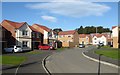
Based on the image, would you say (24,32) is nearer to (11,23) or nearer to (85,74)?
(11,23)

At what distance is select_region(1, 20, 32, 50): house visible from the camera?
62156mm

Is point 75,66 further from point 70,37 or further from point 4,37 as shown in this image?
point 70,37

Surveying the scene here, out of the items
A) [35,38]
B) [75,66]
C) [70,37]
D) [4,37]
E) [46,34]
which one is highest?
[46,34]

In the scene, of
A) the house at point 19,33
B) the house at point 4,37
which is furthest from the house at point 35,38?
the house at point 4,37

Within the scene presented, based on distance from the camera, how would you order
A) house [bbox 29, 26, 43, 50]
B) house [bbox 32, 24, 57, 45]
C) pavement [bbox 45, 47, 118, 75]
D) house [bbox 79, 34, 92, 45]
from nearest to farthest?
pavement [bbox 45, 47, 118, 75]
house [bbox 29, 26, 43, 50]
house [bbox 32, 24, 57, 45]
house [bbox 79, 34, 92, 45]

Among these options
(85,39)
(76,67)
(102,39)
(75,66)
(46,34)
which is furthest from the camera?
(85,39)

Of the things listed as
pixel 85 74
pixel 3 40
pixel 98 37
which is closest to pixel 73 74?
pixel 85 74

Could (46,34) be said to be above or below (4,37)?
above

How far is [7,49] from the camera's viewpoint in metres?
52.6

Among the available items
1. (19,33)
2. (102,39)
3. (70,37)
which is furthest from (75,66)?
(102,39)

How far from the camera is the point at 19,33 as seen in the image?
6322cm

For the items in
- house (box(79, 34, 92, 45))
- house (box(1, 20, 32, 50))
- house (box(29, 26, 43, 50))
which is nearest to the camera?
house (box(1, 20, 32, 50))

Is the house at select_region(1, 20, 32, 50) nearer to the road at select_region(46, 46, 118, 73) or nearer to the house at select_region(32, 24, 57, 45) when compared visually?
the house at select_region(32, 24, 57, 45)

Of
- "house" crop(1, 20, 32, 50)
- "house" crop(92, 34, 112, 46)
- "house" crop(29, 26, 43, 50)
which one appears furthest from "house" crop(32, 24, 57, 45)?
"house" crop(92, 34, 112, 46)
